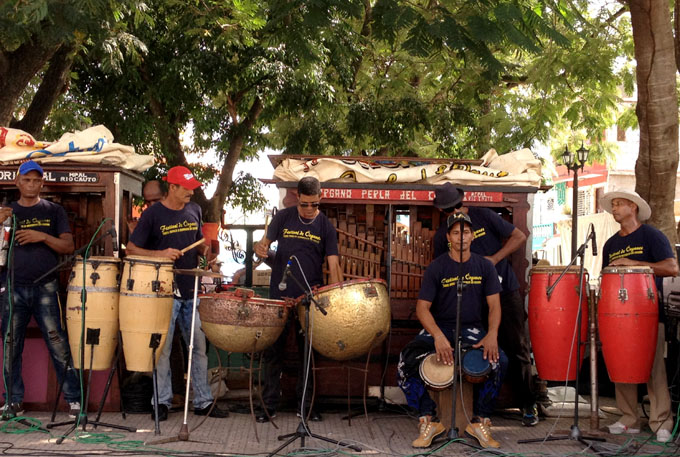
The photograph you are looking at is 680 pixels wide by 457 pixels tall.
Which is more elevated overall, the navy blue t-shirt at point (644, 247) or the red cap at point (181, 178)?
the red cap at point (181, 178)

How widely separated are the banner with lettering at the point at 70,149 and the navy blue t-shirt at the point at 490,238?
→ 2900mm

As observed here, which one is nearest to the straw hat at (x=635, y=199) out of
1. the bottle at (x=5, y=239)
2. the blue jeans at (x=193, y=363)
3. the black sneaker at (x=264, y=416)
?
the black sneaker at (x=264, y=416)

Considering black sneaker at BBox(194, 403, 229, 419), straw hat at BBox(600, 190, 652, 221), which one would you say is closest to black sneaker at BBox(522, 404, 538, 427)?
straw hat at BBox(600, 190, 652, 221)

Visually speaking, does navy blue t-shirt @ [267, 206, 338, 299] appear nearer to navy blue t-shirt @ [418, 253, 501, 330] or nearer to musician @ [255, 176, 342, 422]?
musician @ [255, 176, 342, 422]

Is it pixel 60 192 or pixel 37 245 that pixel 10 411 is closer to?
pixel 37 245

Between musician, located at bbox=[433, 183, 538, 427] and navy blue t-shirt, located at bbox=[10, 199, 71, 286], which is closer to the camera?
navy blue t-shirt, located at bbox=[10, 199, 71, 286]

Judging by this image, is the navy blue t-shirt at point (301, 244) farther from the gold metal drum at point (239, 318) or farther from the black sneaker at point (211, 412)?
the black sneaker at point (211, 412)

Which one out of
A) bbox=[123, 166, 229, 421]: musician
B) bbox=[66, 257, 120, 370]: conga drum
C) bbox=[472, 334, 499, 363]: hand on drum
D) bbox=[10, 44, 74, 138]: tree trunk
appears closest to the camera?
bbox=[472, 334, 499, 363]: hand on drum

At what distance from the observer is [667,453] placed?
18.3 ft

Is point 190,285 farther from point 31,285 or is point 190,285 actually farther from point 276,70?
point 276,70

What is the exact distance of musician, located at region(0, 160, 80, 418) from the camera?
6445mm

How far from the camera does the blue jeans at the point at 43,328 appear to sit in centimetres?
645

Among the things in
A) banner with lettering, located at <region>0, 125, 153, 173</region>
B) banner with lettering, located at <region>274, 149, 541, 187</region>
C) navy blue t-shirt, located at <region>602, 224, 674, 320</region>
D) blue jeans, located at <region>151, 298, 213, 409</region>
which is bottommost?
blue jeans, located at <region>151, 298, 213, 409</region>

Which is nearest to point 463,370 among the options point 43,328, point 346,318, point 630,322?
point 346,318
